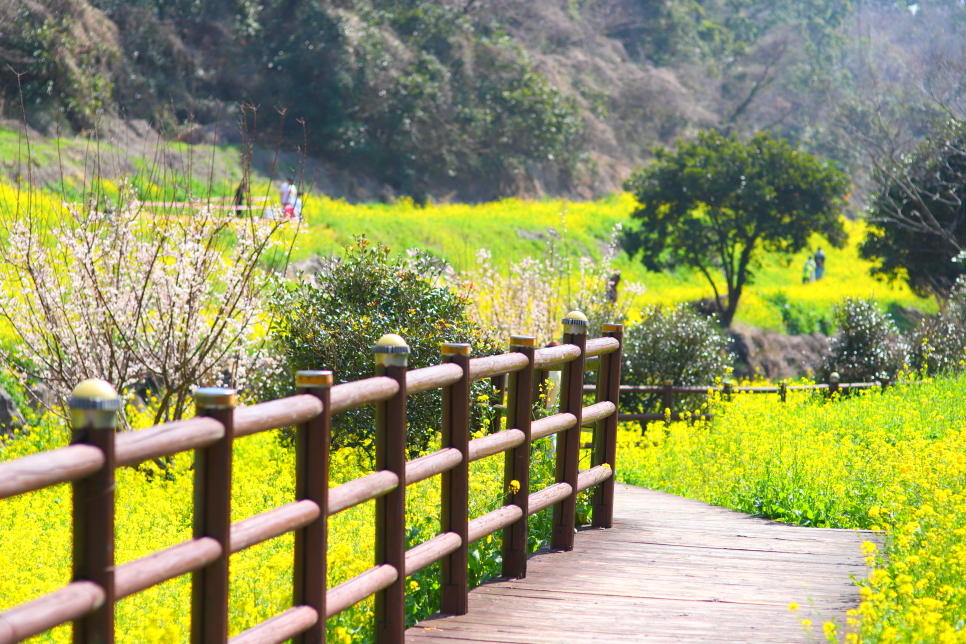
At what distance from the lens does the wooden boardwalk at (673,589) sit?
13.7ft

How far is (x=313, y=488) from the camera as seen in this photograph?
11.2 ft

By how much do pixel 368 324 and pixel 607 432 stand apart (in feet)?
12.3

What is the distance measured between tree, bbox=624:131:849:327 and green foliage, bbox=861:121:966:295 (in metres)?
2.18

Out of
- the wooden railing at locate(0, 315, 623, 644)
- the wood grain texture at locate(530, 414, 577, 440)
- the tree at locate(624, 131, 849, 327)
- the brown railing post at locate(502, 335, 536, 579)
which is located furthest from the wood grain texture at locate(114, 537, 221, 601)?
the tree at locate(624, 131, 849, 327)

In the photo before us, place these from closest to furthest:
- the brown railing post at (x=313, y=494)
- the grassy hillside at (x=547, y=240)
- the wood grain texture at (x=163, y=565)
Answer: the wood grain texture at (x=163, y=565), the brown railing post at (x=313, y=494), the grassy hillside at (x=547, y=240)

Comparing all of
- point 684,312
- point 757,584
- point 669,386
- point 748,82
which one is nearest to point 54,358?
point 757,584

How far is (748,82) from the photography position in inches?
2189

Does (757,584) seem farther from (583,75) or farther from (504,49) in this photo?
(583,75)

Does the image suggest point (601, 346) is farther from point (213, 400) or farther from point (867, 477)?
point (213, 400)

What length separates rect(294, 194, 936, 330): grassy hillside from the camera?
26.9m

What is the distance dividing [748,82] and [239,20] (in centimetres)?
3262

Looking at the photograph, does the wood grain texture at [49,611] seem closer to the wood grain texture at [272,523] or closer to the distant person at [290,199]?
the wood grain texture at [272,523]

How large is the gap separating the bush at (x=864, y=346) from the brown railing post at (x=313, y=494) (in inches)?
694

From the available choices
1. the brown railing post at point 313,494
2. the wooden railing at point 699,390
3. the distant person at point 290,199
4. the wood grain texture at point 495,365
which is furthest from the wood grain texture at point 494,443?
the wooden railing at point 699,390
